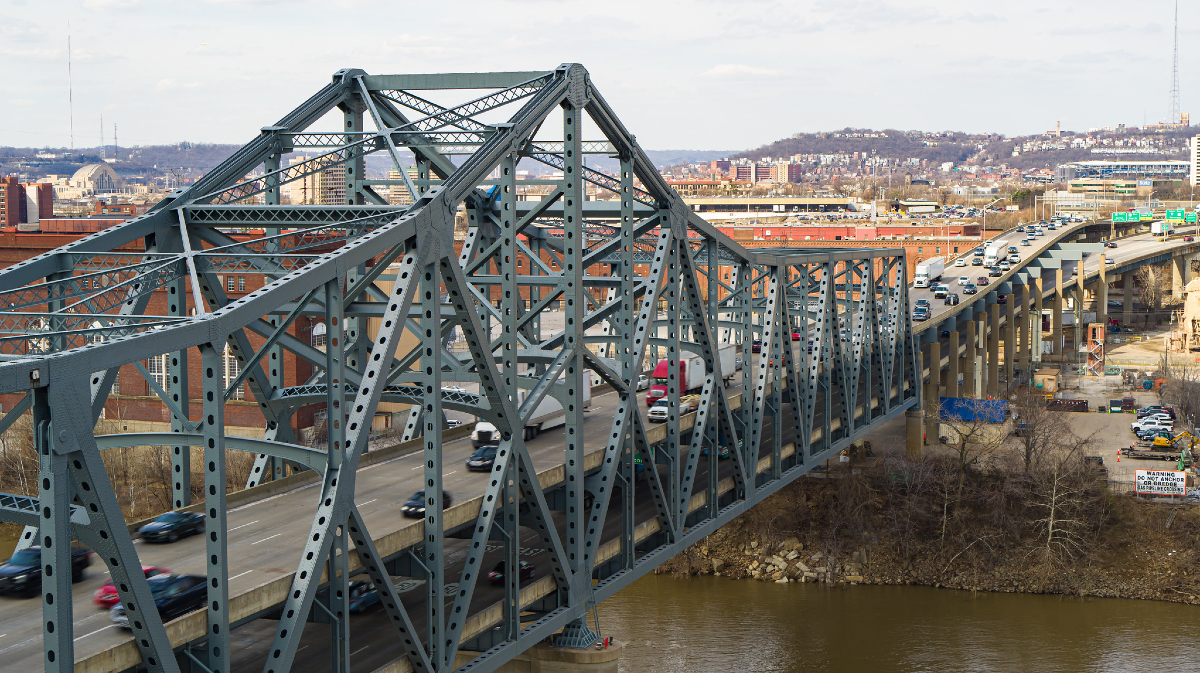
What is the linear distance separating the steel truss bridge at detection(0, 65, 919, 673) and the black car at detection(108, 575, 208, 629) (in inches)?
31.9

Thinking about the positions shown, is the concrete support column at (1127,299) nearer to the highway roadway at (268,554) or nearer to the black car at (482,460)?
the highway roadway at (268,554)

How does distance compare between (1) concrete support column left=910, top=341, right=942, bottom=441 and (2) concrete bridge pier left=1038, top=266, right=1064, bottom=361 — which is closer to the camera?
(1) concrete support column left=910, top=341, right=942, bottom=441

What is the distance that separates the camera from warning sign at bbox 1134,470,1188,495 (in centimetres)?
5878

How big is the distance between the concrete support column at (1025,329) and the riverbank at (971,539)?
32.0 meters

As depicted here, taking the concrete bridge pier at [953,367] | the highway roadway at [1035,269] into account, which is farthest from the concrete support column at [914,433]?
the concrete bridge pier at [953,367]

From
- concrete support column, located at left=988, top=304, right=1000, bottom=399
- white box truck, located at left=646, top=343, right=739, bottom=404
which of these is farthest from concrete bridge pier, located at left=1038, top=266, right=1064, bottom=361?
white box truck, located at left=646, top=343, right=739, bottom=404

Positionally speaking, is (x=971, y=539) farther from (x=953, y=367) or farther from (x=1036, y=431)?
(x=953, y=367)

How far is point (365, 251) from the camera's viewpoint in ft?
63.4

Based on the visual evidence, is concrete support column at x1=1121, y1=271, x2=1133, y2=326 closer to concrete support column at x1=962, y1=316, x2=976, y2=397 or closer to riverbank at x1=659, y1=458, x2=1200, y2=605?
concrete support column at x1=962, y1=316, x2=976, y2=397

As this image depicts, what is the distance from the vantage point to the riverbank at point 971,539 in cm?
5553

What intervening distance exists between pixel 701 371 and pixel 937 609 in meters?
13.9

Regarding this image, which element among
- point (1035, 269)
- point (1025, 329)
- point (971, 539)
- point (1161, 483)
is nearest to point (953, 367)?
point (1161, 483)

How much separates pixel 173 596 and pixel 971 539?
4546cm

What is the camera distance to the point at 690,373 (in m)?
50.8
